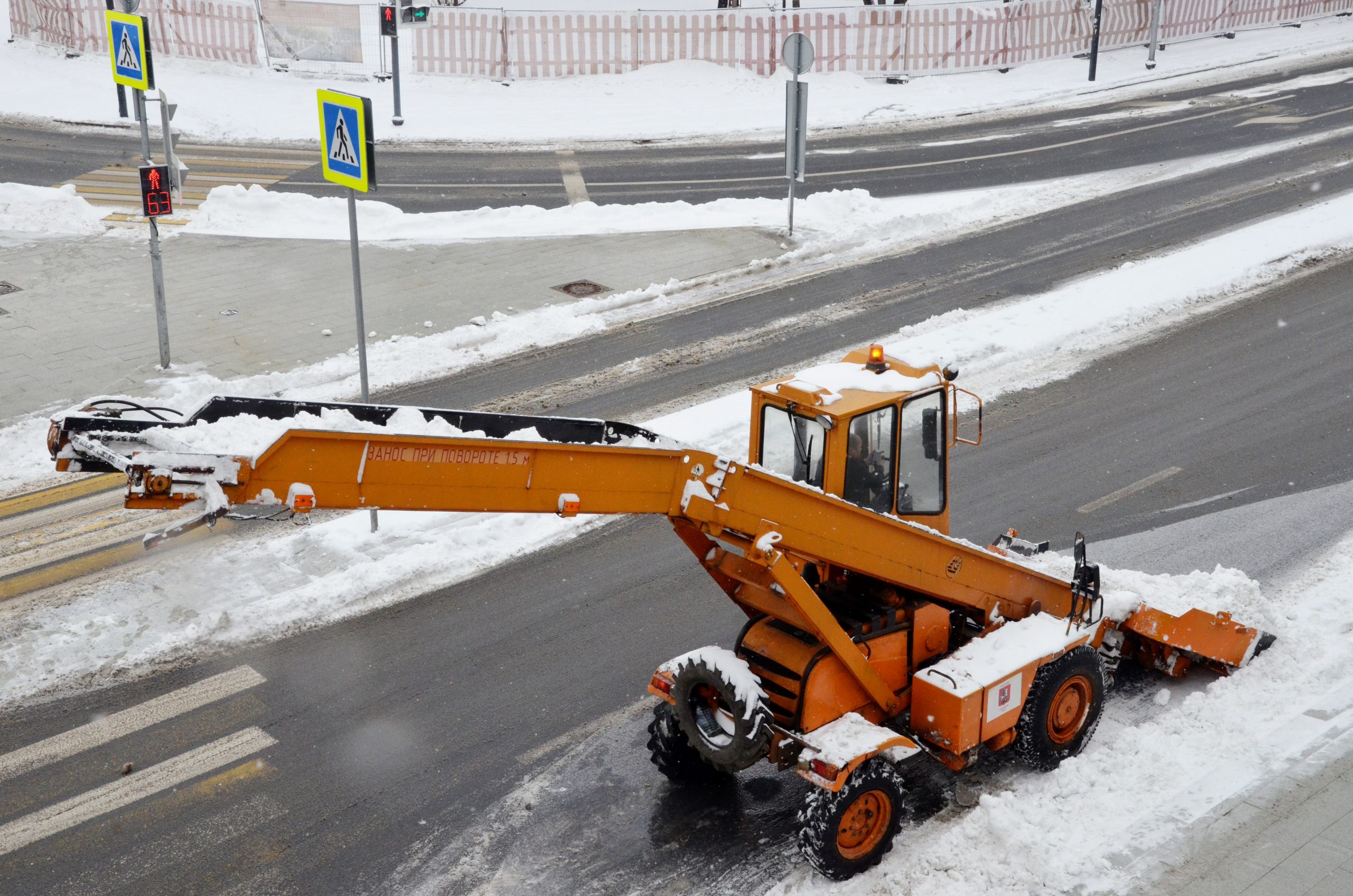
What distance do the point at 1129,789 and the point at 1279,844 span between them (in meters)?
0.91

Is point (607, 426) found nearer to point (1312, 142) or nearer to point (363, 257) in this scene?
point (363, 257)

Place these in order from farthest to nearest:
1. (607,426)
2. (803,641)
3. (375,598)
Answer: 1. (375,598)
2. (803,641)
3. (607,426)

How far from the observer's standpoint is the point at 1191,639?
29.8 ft

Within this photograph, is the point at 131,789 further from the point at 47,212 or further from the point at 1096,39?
the point at 1096,39

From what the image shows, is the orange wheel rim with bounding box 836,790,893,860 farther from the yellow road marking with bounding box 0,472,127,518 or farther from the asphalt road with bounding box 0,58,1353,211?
the asphalt road with bounding box 0,58,1353,211

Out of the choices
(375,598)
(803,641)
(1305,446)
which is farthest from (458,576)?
(1305,446)

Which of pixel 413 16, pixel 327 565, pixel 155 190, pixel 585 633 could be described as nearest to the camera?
pixel 585 633

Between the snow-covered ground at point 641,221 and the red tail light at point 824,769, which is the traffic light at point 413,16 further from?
the red tail light at point 824,769

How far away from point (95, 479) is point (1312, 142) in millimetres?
23685

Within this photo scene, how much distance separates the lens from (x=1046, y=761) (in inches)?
326

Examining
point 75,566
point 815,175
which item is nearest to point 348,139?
point 75,566

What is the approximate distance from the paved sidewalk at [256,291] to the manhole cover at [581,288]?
0.13 meters

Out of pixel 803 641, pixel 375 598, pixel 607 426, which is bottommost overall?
pixel 375 598

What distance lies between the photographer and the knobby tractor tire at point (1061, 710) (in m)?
8.11
